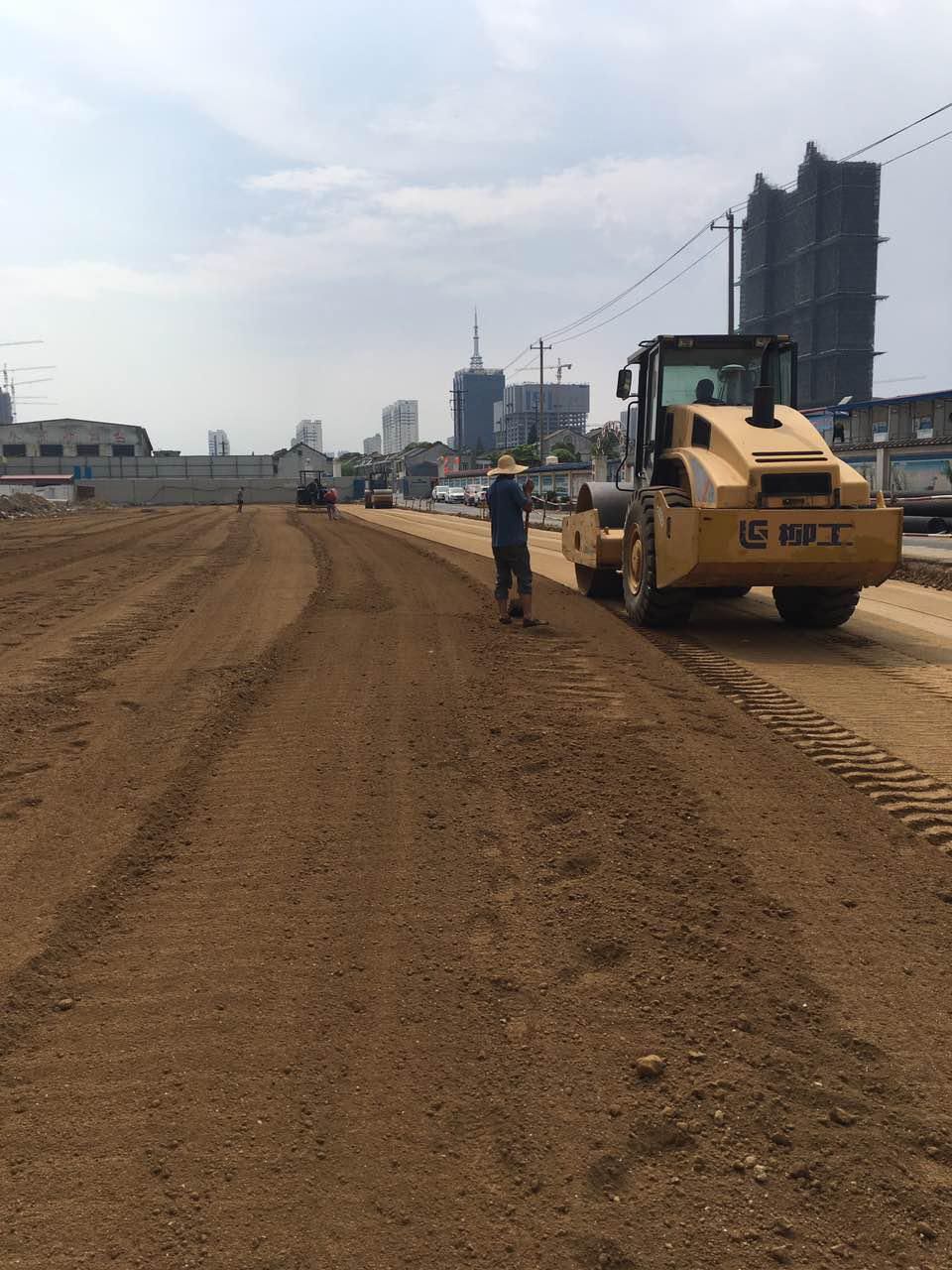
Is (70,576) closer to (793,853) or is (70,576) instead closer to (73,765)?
(73,765)

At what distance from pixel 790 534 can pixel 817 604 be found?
62.6 inches

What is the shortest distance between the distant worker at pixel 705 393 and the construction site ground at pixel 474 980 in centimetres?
484

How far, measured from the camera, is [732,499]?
8.95 m

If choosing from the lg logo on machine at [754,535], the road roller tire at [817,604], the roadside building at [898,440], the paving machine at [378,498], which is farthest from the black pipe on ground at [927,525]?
the paving machine at [378,498]

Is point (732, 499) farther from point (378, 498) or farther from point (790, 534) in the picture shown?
point (378, 498)

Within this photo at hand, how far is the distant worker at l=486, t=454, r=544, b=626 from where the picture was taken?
10.1m

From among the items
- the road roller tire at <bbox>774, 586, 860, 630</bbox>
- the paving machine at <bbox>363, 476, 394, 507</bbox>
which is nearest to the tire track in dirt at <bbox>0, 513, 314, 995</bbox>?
the road roller tire at <bbox>774, 586, 860, 630</bbox>

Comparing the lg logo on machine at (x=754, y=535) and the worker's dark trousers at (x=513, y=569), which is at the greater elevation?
the lg logo on machine at (x=754, y=535)

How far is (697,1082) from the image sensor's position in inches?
106

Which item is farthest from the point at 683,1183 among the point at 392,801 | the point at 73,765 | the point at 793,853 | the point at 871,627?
the point at 871,627

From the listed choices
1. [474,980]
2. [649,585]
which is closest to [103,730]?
[474,980]

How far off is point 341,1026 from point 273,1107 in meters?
0.39

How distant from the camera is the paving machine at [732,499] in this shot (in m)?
8.91

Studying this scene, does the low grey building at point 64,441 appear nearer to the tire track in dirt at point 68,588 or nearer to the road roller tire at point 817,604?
the tire track in dirt at point 68,588
